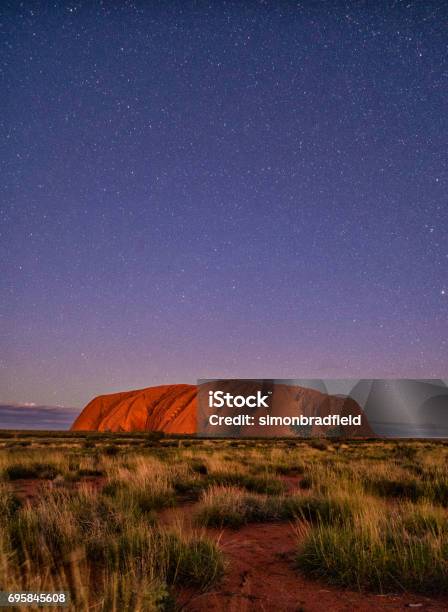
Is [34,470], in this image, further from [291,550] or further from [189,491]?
[291,550]

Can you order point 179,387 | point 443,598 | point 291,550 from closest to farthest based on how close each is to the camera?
point 443,598
point 291,550
point 179,387

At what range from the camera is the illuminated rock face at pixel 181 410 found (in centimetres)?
8231

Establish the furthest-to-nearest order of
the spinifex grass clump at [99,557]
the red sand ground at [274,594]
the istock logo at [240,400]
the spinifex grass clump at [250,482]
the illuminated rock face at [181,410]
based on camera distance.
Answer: the illuminated rock face at [181,410] → the istock logo at [240,400] → the spinifex grass clump at [250,482] → the red sand ground at [274,594] → the spinifex grass clump at [99,557]

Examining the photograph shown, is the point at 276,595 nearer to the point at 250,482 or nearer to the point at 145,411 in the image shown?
the point at 250,482

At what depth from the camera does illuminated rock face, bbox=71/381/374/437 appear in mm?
82306

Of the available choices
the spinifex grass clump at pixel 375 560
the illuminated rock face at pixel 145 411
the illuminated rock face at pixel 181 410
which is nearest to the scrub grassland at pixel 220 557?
the spinifex grass clump at pixel 375 560

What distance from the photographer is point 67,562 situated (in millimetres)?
4348

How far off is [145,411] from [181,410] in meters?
9.19

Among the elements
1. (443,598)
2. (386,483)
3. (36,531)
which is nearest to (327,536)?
(443,598)

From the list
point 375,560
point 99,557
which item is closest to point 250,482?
point 99,557

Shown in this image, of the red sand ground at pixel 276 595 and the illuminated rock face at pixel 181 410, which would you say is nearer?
the red sand ground at pixel 276 595

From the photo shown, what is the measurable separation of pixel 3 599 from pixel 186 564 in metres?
1.64

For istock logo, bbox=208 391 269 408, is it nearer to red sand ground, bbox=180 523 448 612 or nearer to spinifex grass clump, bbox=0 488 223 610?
spinifex grass clump, bbox=0 488 223 610

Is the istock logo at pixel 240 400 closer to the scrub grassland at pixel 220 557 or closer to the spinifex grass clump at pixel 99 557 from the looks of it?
the scrub grassland at pixel 220 557
